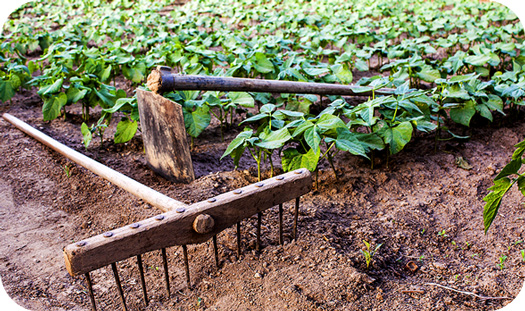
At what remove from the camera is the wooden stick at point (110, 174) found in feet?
6.57

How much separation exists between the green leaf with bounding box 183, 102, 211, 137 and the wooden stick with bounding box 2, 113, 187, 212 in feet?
2.16

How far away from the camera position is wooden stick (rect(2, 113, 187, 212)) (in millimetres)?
2004

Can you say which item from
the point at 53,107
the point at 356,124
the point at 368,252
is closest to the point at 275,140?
the point at 356,124

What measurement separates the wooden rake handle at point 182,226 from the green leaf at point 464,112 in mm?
1693

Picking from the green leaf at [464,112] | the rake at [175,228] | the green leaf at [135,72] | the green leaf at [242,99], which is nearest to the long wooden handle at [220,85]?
the green leaf at [242,99]

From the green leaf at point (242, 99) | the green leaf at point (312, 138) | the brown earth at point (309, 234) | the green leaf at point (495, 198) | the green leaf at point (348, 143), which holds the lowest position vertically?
the brown earth at point (309, 234)

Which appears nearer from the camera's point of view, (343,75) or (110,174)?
(110,174)

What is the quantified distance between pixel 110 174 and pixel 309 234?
1.22 m

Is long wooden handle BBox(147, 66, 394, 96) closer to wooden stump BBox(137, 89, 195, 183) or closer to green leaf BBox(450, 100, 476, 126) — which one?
wooden stump BBox(137, 89, 195, 183)

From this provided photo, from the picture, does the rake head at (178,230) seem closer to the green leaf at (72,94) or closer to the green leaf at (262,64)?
the green leaf at (262,64)

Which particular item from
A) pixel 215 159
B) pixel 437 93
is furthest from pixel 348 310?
pixel 437 93

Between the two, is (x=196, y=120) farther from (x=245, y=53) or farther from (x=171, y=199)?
(x=245, y=53)

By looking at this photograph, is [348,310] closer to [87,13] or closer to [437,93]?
[437,93]

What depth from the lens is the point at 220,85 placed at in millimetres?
2633
